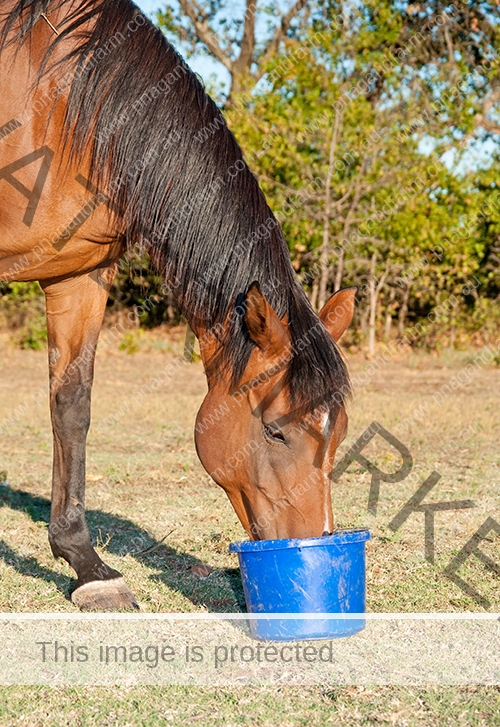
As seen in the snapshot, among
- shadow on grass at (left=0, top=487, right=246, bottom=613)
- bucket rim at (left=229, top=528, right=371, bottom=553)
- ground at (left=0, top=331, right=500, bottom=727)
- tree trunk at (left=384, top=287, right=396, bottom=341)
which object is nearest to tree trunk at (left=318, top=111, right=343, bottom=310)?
tree trunk at (left=384, top=287, right=396, bottom=341)

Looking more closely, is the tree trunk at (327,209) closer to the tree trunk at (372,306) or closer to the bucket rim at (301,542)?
the tree trunk at (372,306)

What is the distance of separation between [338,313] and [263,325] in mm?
506

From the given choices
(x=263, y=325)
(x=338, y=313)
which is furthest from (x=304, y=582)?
(x=338, y=313)

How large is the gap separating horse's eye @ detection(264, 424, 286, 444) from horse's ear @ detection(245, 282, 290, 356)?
29 centimetres

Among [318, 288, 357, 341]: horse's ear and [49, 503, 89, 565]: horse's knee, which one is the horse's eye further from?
[49, 503, 89, 565]: horse's knee

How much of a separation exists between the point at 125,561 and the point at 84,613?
695 millimetres

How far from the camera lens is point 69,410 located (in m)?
4.00

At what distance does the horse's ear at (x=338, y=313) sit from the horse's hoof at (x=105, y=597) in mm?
1383

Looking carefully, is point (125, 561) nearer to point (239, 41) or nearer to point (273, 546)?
point (273, 546)

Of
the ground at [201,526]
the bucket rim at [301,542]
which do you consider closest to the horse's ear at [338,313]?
the bucket rim at [301,542]

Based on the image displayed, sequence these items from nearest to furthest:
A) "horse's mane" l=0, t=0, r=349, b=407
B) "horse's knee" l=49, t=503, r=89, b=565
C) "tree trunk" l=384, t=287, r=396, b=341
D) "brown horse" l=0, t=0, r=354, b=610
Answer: "brown horse" l=0, t=0, r=354, b=610
"horse's mane" l=0, t=0, r=349, b=407
"horse's knee" l=49, t=503, r=89, b=565
"tree trunk" l=384, t=287, r=396, b=341

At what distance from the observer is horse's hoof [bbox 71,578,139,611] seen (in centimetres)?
335

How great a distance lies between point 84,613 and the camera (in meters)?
3.27

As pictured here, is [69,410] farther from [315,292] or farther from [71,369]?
[315,292]
